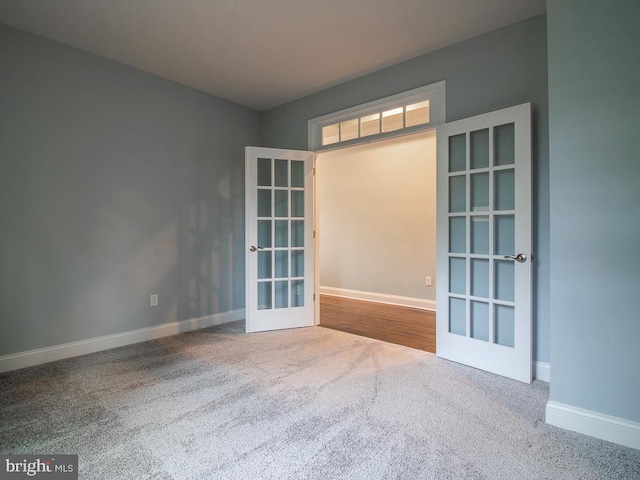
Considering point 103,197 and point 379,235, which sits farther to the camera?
point 379,235

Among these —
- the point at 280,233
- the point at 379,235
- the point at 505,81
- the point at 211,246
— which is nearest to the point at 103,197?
the point at 211,246

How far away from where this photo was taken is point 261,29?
8.45 feet

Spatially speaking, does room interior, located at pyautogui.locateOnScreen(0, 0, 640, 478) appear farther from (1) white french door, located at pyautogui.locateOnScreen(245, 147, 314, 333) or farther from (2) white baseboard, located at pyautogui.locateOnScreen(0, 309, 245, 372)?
(1) white french door, located at pyautogui.locateOnScreen(245, 147, 314, 333)

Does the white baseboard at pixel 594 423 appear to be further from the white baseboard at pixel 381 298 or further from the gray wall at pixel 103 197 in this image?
the gray wall at pixel 103 197

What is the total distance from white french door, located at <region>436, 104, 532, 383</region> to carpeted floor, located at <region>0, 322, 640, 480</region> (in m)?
0.24

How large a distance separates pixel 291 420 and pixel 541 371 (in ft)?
6.10

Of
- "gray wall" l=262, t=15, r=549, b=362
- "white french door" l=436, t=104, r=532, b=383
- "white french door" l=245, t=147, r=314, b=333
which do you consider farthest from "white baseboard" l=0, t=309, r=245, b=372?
"gray wall" l=262, t=15, r=549, b=362

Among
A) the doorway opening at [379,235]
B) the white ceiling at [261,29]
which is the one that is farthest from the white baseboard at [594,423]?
the white ceiling at [261,29]

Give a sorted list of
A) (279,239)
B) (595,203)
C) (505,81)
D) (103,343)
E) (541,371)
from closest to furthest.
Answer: (595,203)
(541,371)
(505,81)
(103,343)
(279,239)

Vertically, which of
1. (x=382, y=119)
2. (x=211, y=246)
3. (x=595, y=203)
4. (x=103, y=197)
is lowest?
(x=211, y=246)

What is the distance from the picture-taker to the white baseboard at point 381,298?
4703 millimetres

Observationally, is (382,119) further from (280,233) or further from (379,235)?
(379,235)

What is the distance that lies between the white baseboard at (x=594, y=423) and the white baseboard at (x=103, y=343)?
10.6ft

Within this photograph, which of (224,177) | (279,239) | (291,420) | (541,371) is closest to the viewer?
(291,420)
